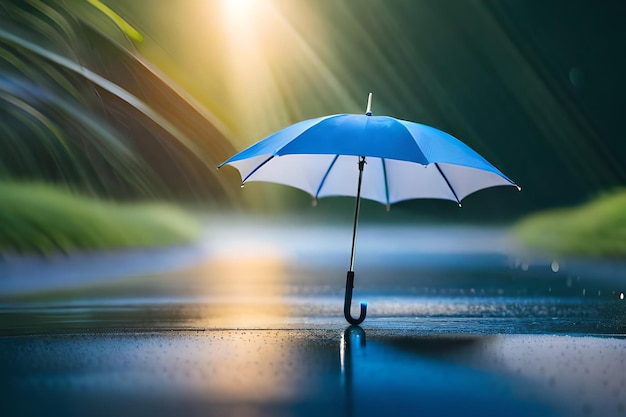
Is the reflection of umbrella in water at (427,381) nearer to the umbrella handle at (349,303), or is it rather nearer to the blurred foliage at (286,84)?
the umbrella handle at (349,303)

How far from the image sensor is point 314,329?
5480 millimetres

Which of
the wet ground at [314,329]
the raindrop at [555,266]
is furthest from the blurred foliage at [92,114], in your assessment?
the raindrop at [555,266]

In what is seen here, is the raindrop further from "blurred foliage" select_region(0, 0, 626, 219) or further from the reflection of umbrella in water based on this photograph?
the reflection of umbrella in water

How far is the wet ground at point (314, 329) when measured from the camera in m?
3.52

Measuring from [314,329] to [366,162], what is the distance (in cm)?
120

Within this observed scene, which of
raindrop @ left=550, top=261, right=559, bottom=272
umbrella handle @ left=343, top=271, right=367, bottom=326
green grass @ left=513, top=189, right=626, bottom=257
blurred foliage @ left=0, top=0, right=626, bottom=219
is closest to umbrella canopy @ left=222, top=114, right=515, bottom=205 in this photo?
umbrella handle @ left=343, top=271, right=367, bottom=326

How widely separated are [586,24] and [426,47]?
1.91 meters

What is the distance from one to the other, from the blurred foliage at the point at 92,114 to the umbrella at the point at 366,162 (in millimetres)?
3493

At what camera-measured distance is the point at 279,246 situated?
28.7 feet

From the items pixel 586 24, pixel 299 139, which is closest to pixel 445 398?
pixel 299 139

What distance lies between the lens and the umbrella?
431 centimetres

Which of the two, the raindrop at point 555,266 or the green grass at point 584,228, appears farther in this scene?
the green grass at point 584,228

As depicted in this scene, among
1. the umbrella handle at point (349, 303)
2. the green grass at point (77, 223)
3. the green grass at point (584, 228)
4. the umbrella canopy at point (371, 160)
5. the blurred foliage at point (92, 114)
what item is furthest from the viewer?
the green grass at point (584, 228)

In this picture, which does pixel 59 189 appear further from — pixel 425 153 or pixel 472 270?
pixel 425 153
